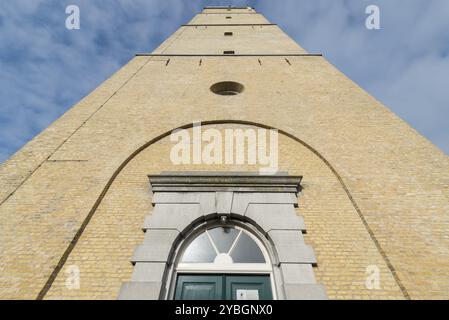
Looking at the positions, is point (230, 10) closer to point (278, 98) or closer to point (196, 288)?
point (278, 98)

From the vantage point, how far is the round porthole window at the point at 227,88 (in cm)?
827

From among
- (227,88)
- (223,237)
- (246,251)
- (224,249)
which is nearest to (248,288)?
(246,251)

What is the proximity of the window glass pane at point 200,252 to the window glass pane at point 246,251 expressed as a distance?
37 cm

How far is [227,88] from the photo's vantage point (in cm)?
857

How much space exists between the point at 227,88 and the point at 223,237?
18.0 feet

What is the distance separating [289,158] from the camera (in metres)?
5.72

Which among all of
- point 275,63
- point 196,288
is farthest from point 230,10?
point 196,288

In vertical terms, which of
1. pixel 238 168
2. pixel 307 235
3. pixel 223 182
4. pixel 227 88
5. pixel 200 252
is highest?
pixel 227 88

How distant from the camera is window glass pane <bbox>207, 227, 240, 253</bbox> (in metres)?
4.41

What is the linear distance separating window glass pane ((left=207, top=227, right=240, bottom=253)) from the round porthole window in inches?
195

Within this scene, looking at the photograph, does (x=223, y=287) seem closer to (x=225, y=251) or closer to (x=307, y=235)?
(x=225, y=251)

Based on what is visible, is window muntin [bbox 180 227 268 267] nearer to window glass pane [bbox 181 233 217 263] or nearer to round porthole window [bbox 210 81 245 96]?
window glass pane [bbox 181 233 217 263]

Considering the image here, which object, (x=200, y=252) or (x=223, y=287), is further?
(x=200, y=252)
